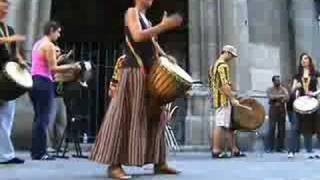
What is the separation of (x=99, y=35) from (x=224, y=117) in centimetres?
838

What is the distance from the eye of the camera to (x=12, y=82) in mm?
9016

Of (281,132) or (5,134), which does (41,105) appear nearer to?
(5,134)

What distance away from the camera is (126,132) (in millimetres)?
6965

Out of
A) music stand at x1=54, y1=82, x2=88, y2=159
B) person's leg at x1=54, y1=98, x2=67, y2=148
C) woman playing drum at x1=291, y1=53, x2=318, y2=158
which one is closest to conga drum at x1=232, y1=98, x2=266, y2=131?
woman playing drum at x1=291, y1=53, x2=318, y2=158

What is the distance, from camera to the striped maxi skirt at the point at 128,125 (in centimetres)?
689

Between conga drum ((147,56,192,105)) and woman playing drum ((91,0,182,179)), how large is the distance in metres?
0.11

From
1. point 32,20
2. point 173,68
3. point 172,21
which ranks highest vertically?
point 32,20

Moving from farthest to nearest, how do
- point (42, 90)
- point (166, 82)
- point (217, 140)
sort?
point (217, 140) → point (42, 90) → point (166, 82)

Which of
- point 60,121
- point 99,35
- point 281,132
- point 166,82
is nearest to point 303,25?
point 281,132

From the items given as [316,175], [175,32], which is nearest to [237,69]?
[175,32]

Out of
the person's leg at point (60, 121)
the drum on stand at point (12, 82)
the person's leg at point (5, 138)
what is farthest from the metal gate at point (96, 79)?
the drum on stand at point (12, 82)

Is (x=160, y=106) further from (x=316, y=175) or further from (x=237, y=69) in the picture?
(x=237, y=69)

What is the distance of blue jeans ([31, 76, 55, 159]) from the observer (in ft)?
33.8

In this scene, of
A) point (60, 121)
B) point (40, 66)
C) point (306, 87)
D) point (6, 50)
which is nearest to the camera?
point (6, 50)
